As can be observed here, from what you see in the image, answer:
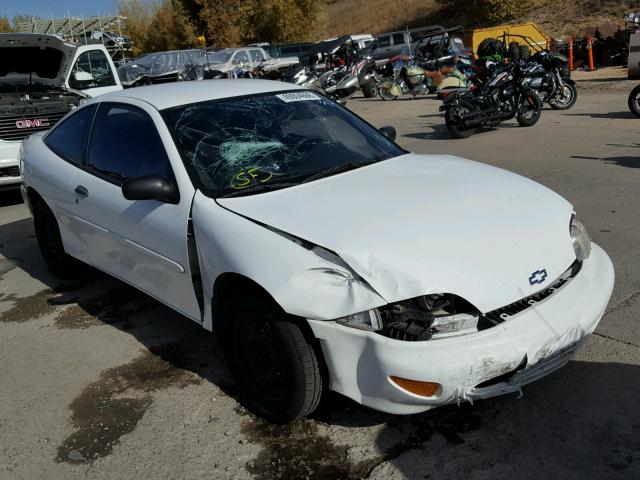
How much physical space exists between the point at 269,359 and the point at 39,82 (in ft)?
29.5

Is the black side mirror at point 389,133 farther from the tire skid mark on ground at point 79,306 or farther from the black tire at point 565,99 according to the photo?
the black tire at point 565,99

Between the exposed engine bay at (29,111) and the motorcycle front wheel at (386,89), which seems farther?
the motorcycle front wheel at (386,89)

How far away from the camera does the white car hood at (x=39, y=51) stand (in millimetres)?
9789

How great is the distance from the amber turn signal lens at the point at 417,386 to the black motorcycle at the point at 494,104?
947 centimetres

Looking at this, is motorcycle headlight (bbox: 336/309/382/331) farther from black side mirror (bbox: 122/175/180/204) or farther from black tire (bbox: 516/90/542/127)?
black tire (bbox: 516/90/542/127)

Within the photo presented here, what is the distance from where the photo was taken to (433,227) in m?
2.94

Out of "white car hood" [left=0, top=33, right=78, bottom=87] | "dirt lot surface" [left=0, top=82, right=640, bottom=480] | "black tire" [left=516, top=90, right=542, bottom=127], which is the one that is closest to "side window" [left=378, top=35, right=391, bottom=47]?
"black tire" [left=516, top=90, right=542, bottom=127]

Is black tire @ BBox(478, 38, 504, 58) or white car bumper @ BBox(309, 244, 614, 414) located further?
black tire @ BBox(478, 38, 504, 58)

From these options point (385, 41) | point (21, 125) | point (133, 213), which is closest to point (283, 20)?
point (385, 41)

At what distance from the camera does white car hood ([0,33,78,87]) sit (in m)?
9.79

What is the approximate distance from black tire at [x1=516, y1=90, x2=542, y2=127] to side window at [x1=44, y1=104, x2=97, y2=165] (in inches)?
357

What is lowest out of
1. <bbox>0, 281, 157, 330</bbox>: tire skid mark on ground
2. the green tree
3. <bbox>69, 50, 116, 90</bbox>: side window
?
<bbox>0, 281, 157, 330</bbox>: tire skid mark on ground

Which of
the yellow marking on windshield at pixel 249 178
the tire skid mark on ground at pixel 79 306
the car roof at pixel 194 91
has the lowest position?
the tire skid mark on ground at pixel 79 306

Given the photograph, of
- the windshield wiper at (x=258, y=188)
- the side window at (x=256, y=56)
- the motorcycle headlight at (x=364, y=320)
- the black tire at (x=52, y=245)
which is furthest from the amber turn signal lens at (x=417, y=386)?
the side window at (x=256, y=56)
